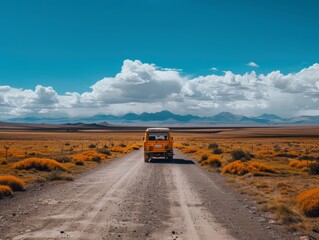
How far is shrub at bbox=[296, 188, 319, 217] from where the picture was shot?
1091 centimetres

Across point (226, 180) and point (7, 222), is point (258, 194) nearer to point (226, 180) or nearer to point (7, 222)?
point (226, 180)

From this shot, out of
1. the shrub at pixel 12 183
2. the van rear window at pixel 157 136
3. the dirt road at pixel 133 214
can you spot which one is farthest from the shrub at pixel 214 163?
the shrub at pixel 12 183

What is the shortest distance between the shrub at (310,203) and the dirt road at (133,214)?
144 centimetres

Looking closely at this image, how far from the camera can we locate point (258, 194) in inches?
598

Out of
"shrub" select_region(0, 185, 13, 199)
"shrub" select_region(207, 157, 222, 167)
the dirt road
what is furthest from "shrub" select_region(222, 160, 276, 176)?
"shrub" select_region(0, 185, 13, 199)

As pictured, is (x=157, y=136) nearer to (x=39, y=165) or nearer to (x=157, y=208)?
(x=39, y=165)

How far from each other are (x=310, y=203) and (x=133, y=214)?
5.40 meters

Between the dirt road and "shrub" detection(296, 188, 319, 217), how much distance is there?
144 centimetres

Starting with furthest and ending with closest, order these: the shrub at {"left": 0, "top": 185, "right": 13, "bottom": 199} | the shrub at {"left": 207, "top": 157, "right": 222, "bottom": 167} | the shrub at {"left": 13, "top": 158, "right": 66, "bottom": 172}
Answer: the shrub at {"left": 207, "top": 157, "right": 222, "bottom": 167}, the shrub at {"left": 13, "top": 158, "right": 66, "bottom": 172}, the shrub at {"left": 0, "top": 185, "right": 13, "bottom": 199}

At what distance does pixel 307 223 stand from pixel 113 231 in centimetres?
529

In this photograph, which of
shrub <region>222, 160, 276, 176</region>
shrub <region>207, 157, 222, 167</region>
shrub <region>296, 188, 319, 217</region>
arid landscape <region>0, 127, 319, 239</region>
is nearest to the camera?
arid landscape <region>0, 127, 319, 239</region>

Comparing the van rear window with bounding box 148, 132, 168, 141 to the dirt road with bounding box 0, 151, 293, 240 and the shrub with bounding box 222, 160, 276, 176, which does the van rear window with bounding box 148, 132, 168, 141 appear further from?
the dirt road with bounding box 0, 151, 293, 240

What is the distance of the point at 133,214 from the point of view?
10953 mm

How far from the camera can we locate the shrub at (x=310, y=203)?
1091 cm
